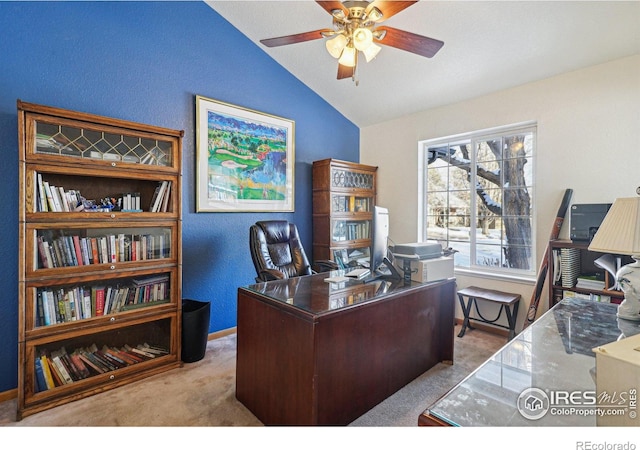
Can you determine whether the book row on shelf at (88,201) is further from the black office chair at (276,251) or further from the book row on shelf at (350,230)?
the book row on shelf at (350,230)

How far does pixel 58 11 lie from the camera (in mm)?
2246

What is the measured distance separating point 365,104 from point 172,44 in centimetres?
222

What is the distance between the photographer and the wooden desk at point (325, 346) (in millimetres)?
1559

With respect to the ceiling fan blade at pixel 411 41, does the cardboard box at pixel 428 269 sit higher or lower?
lower

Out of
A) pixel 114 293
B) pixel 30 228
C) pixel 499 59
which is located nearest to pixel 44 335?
pixel 114 293

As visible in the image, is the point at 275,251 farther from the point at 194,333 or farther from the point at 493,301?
the point at 493,301

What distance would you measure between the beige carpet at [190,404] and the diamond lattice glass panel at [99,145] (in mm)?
1636

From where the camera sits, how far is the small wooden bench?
2975 millimetres

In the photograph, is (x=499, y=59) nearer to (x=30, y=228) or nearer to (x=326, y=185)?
(x=326, y=185)

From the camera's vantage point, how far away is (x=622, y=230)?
3.87 feet

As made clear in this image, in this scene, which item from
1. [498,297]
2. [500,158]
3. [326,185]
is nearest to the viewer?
[498,297]

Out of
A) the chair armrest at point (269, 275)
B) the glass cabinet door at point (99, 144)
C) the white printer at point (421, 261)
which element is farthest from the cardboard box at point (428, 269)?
the glass cabinet door at point (99, 144)

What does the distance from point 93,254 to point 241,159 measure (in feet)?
5.23

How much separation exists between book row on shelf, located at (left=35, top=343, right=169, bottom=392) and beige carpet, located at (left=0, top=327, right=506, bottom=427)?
0.17 meters
